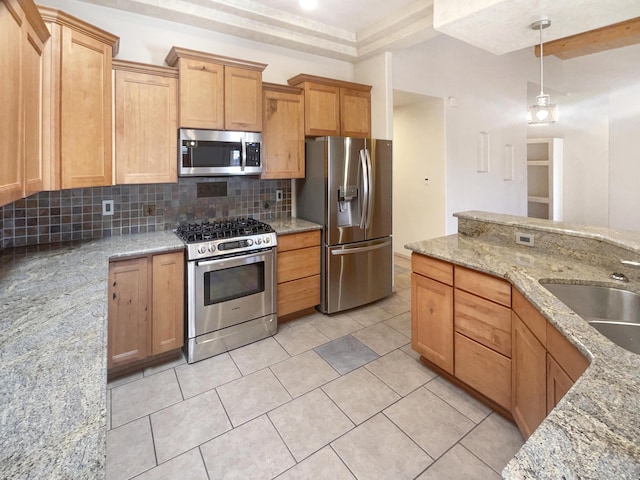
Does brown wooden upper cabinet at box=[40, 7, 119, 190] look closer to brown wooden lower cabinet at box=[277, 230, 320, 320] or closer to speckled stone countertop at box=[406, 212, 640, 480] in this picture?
brown wooden lower cabinet at box=[277, 230, 320, 320]

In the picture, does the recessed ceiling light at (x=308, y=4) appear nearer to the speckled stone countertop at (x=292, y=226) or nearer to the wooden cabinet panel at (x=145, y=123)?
the wooden cabinet panel at (x=145, y=123)

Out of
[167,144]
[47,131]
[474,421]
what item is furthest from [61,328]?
[474,421]

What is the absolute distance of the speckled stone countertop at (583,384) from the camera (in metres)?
0.64

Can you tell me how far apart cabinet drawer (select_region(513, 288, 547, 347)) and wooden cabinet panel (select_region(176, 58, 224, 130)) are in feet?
8.12

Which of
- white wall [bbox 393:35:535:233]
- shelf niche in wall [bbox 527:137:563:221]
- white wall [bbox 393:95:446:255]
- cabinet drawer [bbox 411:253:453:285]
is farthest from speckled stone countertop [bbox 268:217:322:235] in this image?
shelf niche in wall [bbox 527:137:563:221]

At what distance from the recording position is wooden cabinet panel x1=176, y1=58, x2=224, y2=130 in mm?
2643

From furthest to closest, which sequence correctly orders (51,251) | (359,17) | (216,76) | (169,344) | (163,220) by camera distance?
(359,17) < (163,220) < (216,76) < (169,344) < (51,251)

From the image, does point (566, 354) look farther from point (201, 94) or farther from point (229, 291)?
point (201, 94)

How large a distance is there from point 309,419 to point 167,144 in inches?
87.7

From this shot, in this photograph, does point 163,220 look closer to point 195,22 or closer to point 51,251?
point 51,251

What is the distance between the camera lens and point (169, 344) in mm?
2557

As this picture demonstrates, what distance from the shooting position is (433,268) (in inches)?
89.4

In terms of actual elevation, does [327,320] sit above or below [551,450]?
below

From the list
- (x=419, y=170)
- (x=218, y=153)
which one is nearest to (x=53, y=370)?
(x=218, y=153)
